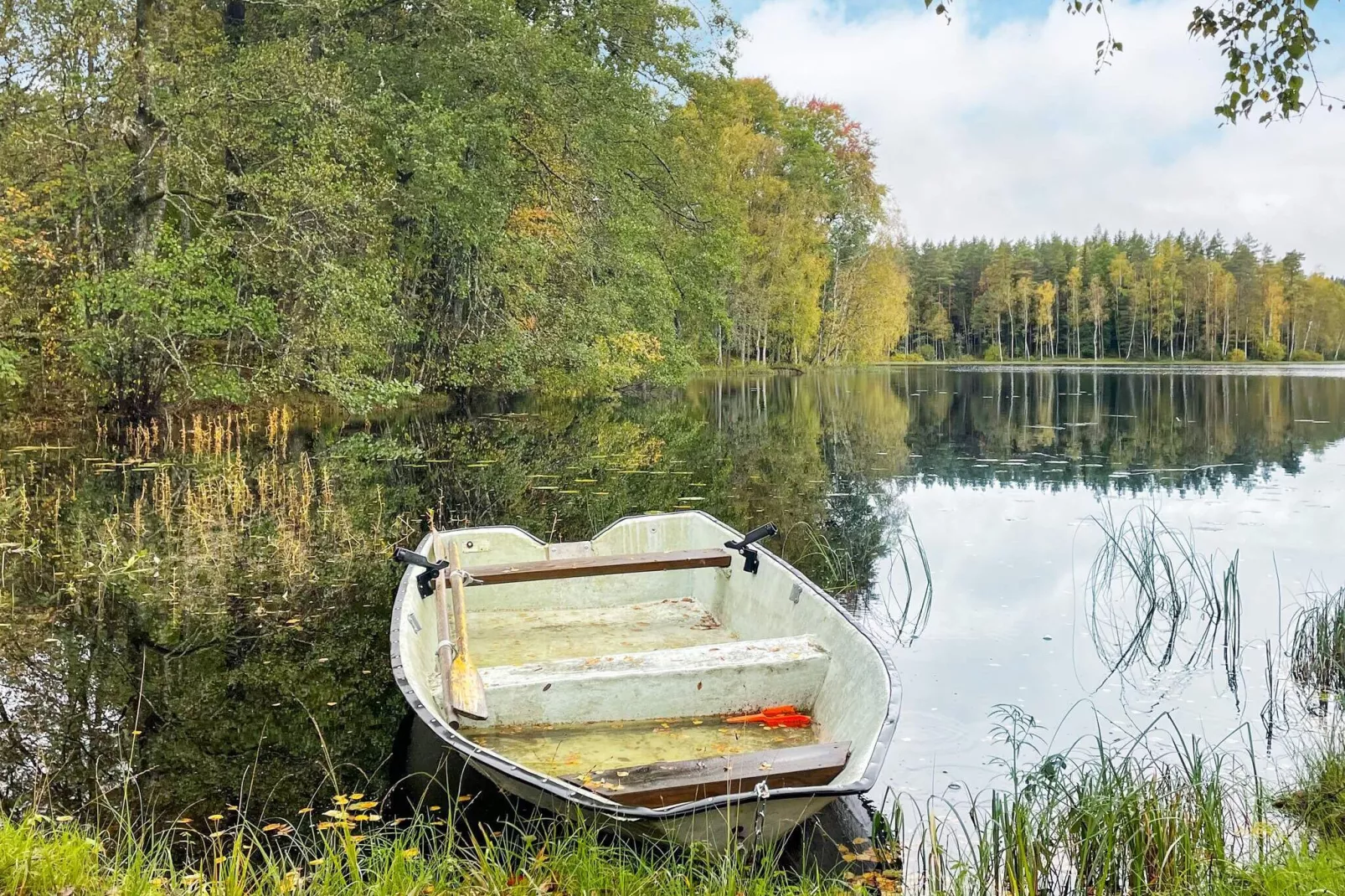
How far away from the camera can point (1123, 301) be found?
264ft

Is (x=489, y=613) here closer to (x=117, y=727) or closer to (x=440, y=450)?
(x=117, y=727)

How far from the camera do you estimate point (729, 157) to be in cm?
3631

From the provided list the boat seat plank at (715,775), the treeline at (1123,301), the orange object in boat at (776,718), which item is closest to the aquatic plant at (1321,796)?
the boat seat plank at (715,775)

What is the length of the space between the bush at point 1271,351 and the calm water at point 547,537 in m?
61.3

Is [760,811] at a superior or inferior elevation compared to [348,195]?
inferior

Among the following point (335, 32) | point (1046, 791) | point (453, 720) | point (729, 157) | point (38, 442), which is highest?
point (729, 157)

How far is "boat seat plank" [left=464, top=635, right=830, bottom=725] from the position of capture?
14.6 feet

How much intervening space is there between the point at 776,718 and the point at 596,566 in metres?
1.94

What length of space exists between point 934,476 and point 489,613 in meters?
9.64

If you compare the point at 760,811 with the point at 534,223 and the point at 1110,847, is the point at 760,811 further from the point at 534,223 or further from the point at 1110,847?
the point at 534,223

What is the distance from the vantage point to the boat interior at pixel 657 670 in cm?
355

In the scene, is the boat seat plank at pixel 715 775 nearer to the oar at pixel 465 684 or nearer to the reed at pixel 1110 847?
the reed at pixel 1110 847

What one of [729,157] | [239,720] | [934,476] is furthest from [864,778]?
[729,157]

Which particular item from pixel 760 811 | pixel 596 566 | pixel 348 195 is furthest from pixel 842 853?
pixel 348 195
